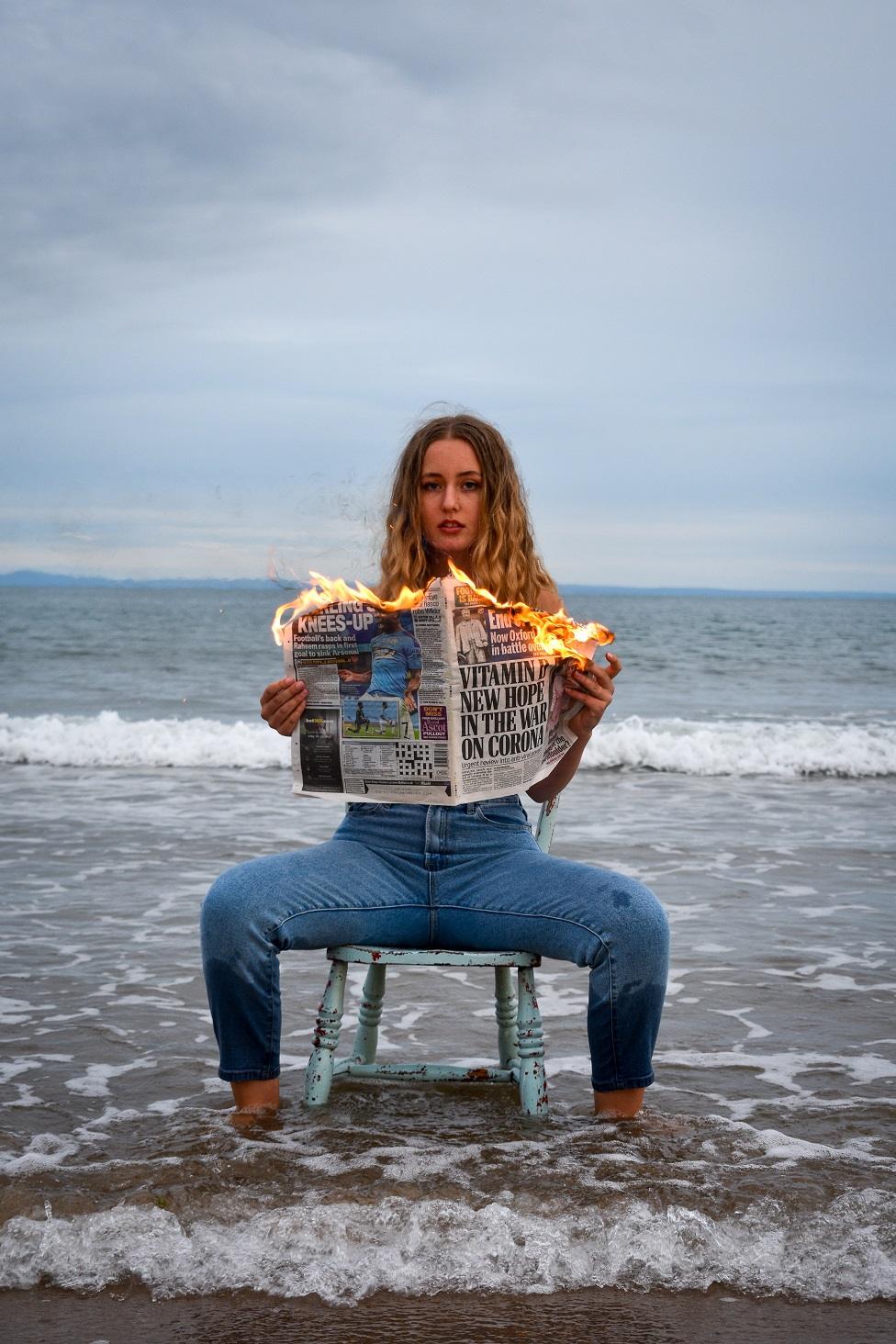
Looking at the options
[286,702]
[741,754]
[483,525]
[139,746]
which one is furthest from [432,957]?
[139,746]

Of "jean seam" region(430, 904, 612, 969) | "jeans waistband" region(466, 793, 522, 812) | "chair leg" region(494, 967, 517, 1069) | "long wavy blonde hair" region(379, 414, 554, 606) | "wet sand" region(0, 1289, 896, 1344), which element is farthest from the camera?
"chair leg" region(494, 967, 517, 1069)

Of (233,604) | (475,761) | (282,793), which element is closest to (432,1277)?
(475,761)

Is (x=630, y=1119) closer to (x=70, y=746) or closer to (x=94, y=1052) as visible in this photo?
(x=94, y=1052)

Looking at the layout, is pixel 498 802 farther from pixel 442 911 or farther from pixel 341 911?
pixel 341 911

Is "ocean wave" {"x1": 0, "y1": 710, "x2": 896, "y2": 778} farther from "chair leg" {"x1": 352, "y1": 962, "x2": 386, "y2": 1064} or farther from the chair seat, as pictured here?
the chair seat

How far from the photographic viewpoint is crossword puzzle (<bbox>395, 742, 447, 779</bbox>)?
101 inches

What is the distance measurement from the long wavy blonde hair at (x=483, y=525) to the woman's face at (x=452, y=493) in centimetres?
1

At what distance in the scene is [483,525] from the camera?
2854mm

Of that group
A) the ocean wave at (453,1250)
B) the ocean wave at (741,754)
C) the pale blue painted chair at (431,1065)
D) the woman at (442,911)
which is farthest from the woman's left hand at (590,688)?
the ocean wave at (741,754)

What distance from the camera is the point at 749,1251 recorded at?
87.0 inches

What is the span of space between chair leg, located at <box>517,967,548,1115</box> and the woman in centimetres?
12

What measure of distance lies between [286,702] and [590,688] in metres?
0.66

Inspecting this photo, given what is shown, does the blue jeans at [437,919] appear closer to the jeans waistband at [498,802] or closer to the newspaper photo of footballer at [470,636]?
the jeans waistband at [498,802]

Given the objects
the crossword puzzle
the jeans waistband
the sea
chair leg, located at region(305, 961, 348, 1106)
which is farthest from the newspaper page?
the sea
